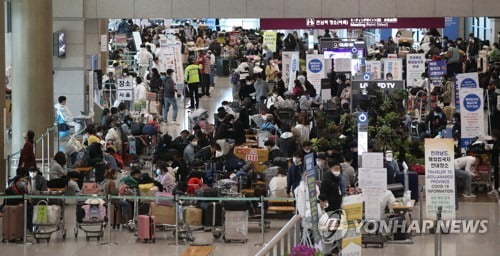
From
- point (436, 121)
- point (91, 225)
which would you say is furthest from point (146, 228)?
point (436, 121)

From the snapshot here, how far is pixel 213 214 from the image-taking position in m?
20.6

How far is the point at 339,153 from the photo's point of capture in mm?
23172

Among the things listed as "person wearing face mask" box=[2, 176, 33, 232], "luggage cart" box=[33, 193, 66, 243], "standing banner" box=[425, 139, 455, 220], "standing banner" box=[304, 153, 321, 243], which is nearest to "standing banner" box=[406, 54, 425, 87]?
"standing banner" box=[425, 139, 455, 220]

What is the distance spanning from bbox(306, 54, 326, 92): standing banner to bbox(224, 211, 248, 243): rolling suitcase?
48.4 feet

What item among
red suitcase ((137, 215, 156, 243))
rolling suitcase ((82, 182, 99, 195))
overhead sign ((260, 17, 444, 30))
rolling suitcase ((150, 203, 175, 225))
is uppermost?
overhead sign ((260, 17, 444, 30))

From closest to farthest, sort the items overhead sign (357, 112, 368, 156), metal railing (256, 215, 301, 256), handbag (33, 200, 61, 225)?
Answer: metal railing (256, 215, 301, 256) → handbag (33, 200, 61, 225) → overhead sign (357, 112, 368, 156)

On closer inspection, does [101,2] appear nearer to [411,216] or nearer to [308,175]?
[411,216]

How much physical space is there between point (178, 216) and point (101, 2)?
13.2 m

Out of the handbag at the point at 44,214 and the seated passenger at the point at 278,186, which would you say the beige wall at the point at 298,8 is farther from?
the handbag at the point at 44,214

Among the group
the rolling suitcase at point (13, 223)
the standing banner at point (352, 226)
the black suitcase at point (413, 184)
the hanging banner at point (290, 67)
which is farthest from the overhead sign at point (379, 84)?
the standing banner at point (352, 226)

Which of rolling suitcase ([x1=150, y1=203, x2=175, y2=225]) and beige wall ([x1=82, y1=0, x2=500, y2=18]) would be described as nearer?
rolling suitcase ([x1=150, y1=203, x2=175, y2=225])

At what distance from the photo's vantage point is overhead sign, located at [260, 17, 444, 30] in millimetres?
33781

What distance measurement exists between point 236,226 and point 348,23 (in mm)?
15249

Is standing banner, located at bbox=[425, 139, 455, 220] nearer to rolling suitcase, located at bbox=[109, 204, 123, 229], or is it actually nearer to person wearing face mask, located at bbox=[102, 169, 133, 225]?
person wearing face mask, located at bbox=[102, 169, 133, 225]
